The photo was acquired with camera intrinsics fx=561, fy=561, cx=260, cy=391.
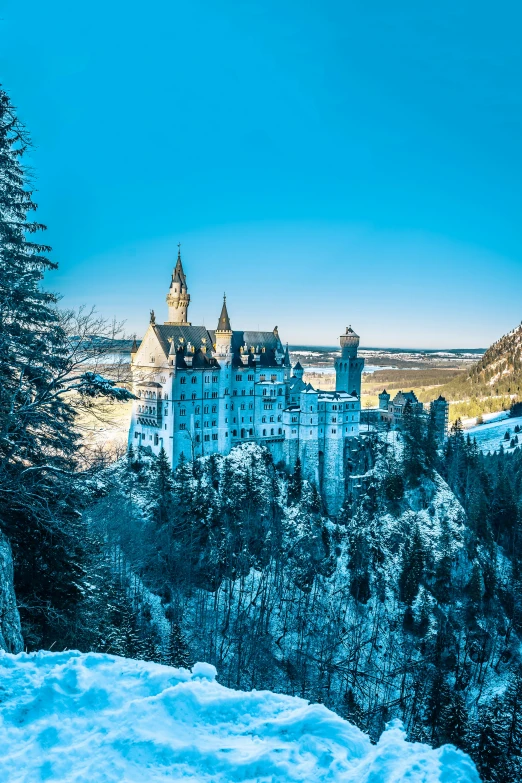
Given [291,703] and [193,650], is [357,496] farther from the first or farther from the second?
[291,703]

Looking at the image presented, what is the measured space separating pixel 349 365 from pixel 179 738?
72.1m

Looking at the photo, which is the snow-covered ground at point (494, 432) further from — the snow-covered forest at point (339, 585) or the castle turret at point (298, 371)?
the castle turret at point (298, 371)

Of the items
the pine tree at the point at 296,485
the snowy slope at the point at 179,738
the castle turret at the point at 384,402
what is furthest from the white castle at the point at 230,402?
the snowy slope at the point at 179,738

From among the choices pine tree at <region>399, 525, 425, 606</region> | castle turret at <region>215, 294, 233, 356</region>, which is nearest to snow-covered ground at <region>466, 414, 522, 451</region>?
pine tree at <region>399, 525, 425, 606</region>

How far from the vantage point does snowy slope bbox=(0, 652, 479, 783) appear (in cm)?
759

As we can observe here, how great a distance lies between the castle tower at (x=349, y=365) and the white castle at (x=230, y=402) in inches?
83.3

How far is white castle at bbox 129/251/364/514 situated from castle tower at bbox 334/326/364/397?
2116 mm

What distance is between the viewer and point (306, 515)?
65000 millimetres

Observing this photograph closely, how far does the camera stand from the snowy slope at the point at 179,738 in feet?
24.9

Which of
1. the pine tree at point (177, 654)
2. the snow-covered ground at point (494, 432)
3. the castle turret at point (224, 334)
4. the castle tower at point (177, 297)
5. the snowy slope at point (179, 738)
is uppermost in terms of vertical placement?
the castle tower at point (177, 297)

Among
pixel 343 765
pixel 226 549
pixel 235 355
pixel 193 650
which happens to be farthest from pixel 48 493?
pixel 235 355

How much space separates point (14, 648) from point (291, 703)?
28.6ft

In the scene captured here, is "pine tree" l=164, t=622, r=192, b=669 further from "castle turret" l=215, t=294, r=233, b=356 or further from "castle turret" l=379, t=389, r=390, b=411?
"castle turret" l=379, t=389, r=390, b=411

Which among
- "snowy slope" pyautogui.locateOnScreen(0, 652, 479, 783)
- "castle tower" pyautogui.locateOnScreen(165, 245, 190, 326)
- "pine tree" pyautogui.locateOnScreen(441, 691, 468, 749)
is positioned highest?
"castle tower" pyautogui.locateOnScreen(165, 245, 190, 326)
